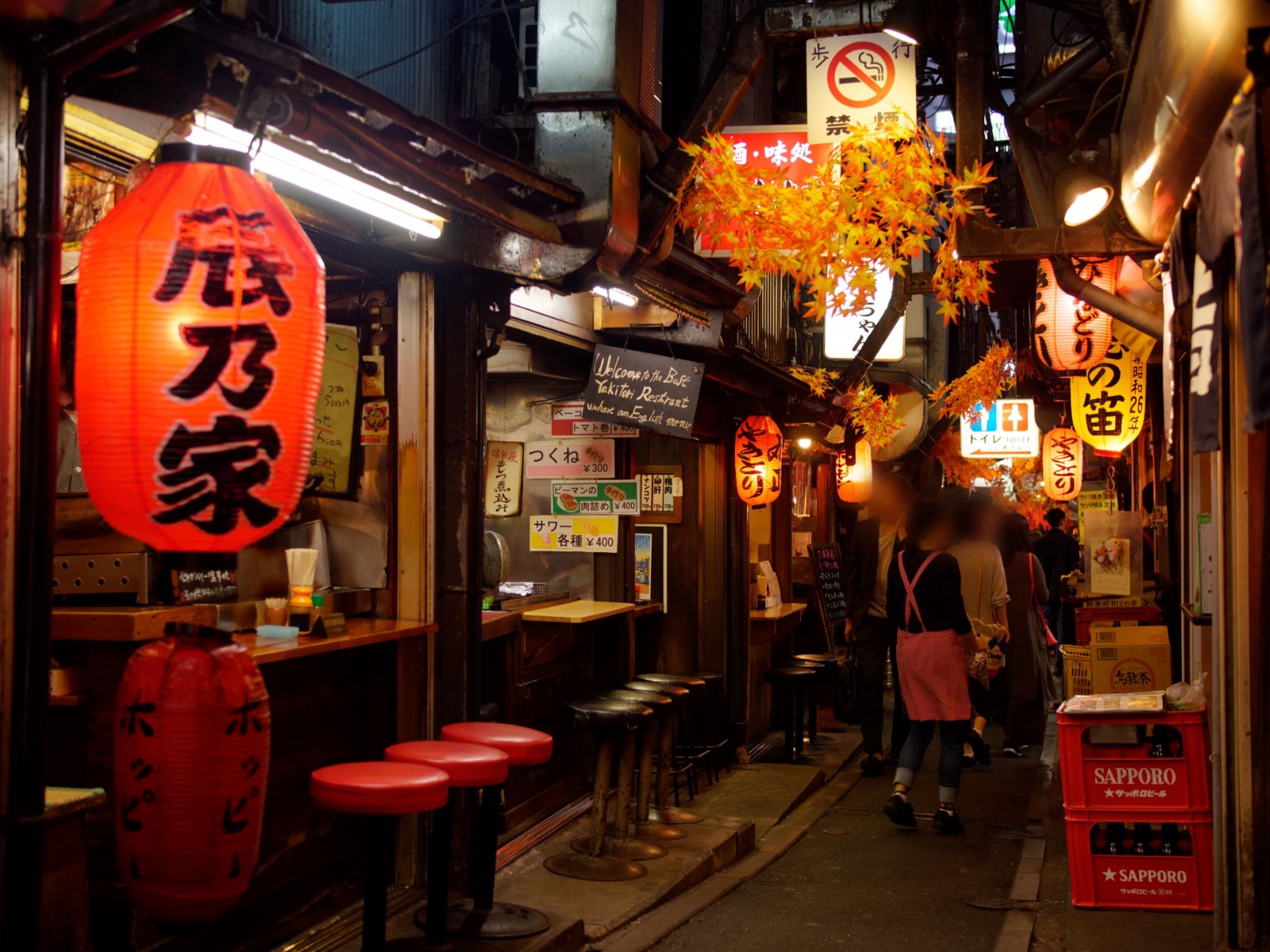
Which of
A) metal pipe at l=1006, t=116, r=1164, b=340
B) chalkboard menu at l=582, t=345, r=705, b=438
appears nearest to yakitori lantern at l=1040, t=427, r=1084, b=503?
chalkboard menu at l=582, t=345, r=705, b=438

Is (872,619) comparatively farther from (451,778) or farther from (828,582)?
(451,778)

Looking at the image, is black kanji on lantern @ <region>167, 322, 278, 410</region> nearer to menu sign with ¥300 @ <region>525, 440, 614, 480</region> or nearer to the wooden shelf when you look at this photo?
the wooden shelf

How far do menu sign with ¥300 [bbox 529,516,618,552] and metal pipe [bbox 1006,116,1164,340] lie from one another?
4912 mm

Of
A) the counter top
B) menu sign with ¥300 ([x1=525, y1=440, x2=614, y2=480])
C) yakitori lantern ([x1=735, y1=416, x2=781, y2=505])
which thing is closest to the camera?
the counter top

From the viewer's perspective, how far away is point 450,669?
7.80 meters

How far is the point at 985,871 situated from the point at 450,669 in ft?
15.5

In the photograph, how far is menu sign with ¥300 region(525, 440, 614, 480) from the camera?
11625mm

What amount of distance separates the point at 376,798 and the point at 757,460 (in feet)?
29.6

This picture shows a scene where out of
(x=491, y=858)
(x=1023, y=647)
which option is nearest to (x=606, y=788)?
(x=491, y=858)

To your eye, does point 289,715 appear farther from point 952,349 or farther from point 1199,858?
point 952,349

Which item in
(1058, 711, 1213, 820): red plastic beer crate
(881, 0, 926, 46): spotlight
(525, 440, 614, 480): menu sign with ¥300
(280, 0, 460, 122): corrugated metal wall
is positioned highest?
(881, 0, 926, 46): spotlight

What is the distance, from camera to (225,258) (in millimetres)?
4234

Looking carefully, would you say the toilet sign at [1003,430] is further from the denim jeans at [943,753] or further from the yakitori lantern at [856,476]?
the denim jeans at [943,753]

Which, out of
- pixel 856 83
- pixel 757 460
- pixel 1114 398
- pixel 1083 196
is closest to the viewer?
pixel 1083 196
